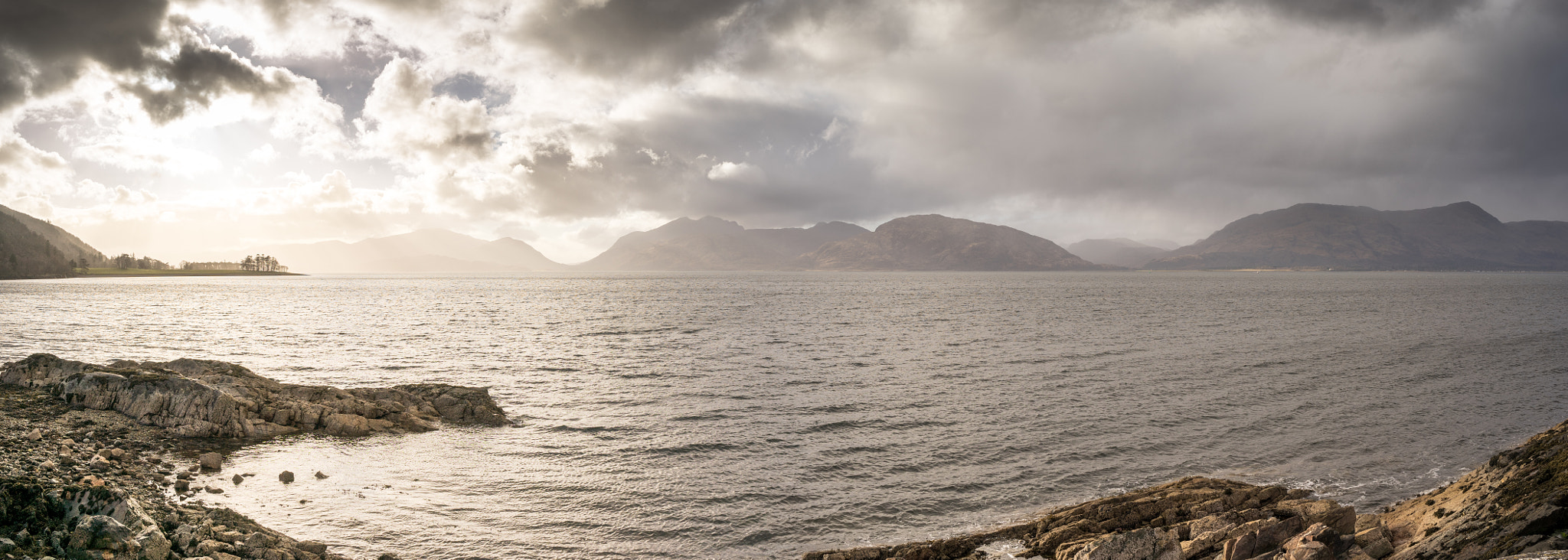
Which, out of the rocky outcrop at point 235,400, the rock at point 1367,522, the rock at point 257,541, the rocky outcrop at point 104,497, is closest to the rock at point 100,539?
the rocky outcrop at point 104,497

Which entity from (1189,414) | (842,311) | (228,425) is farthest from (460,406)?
(842,311)

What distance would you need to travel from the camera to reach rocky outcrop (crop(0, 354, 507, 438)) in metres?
25.8

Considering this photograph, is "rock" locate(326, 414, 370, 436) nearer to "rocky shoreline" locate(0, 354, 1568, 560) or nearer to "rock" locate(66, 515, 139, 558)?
"rocky shoreline" locate(0, 354, 1568, 560)

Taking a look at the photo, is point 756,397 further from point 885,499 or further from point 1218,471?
point 1218,471

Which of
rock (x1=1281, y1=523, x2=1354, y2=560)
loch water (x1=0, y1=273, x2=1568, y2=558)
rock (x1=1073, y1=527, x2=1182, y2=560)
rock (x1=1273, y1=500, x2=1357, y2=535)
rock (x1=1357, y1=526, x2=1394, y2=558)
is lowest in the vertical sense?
loch water (x1=0, y1=273, x2=1568, y2=558)

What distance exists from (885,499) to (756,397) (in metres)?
17.0

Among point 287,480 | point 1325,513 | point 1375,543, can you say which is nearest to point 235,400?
point 287,480

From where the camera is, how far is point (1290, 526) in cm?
1519

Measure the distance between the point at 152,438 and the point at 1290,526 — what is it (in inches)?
1491

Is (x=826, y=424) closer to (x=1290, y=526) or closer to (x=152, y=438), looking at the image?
(x=1290, y=526)

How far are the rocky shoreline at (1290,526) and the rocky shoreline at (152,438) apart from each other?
14708 millimetres

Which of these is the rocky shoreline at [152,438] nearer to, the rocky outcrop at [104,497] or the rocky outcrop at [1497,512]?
the rocky outcrop at [104,497]

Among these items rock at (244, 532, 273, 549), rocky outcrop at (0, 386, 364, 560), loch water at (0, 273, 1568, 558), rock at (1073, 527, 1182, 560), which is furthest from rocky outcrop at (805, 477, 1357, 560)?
rocky outcrop at (0, 386, 364, 560)

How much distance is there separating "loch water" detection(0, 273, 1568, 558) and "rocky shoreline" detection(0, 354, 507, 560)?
61.2 inches
